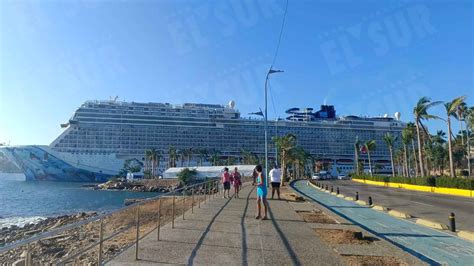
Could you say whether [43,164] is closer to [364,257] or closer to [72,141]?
[72,141]

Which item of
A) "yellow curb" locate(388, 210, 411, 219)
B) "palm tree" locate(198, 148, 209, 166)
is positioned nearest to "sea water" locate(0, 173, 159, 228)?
"yellow curb" locate(388, 210, 411, 219)

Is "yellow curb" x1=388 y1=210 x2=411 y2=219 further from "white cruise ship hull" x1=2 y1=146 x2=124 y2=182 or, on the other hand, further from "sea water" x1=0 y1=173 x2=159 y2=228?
"white cruise ship hull" x1=2 y1=146 x2=124 y2=182

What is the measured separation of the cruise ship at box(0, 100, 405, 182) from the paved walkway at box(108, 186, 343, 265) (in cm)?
7915

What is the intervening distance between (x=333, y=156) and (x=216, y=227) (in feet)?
355

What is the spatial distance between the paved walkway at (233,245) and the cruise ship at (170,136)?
79152mm

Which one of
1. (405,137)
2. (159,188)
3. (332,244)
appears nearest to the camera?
(332,244)

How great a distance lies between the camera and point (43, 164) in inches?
3713

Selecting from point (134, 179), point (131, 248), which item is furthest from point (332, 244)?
point (134, 179)

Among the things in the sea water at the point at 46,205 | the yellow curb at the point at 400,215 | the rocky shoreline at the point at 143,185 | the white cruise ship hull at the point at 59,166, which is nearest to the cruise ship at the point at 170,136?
the white cruise ship hull at the point at 59,166

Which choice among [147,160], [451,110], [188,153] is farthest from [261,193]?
[147,160]

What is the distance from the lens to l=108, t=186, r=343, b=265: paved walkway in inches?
225

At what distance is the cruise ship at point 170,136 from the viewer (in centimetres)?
9538

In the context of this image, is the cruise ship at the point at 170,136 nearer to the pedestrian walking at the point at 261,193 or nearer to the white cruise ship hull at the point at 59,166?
the white cruise ship hull at the point at 59,166

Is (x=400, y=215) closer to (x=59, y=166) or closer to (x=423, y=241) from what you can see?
(x=423, y=241)
